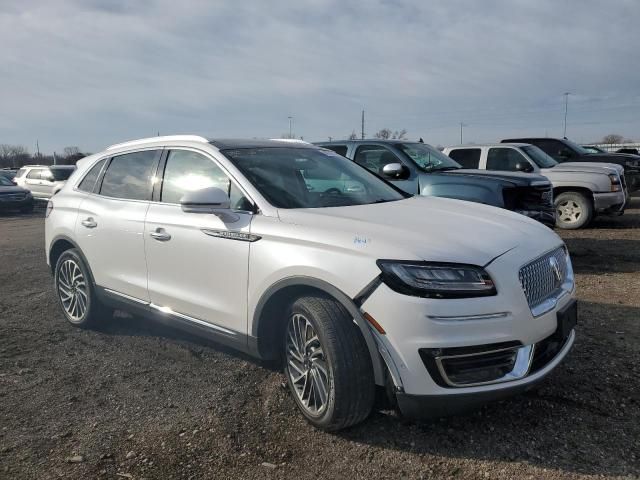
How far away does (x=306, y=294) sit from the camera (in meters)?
3.12

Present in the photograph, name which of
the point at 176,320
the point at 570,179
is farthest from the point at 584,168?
the point at 176,320

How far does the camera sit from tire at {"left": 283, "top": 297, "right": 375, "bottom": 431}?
2824 millimetres

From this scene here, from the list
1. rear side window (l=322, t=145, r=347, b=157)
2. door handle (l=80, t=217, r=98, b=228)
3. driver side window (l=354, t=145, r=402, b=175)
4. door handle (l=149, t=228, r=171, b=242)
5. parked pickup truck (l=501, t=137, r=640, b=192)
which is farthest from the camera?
parked pickup truck (l=501, t=137, r=640, b=192)

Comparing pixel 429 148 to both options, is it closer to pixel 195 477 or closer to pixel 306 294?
pixel 306 294

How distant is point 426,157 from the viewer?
8.15 m

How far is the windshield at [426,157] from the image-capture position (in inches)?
311

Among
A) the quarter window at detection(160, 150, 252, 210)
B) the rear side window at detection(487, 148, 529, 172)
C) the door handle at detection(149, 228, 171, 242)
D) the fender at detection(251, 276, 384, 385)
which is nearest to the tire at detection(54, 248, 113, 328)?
the door handle at detection(149, 228, 171, 242)

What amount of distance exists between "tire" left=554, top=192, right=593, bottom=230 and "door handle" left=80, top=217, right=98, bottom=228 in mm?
9112

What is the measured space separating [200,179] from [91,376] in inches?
66.0

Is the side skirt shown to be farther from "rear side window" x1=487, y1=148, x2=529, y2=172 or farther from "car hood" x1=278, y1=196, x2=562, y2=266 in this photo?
"rear side window" x1=487, y1=148, x2=529, y2=172

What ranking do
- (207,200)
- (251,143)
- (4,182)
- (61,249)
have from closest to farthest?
(207,200) → (251,143) → (61,249) → (4,182)

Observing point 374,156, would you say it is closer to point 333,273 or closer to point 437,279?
point 333,273

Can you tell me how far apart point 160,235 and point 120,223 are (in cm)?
61

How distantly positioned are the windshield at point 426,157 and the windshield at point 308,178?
3.40 meters
